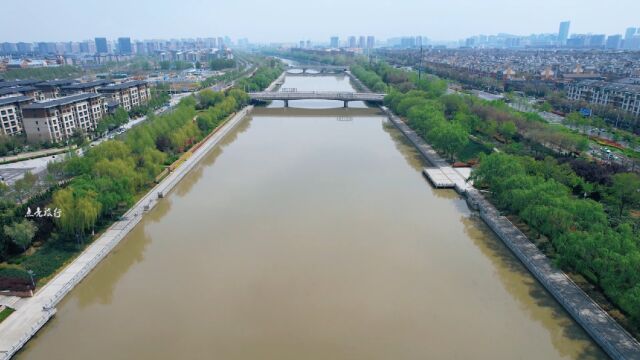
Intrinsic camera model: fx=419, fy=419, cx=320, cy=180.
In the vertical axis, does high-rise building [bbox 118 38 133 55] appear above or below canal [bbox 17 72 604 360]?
above

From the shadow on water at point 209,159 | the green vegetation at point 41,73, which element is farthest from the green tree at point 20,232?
the green vegetation at point 41,73

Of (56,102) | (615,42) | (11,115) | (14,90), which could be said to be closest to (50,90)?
(14,90)

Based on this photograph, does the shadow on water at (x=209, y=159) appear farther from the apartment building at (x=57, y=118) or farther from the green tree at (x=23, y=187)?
the apartment building at (x=57, y=118)

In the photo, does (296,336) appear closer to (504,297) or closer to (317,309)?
(317,309)

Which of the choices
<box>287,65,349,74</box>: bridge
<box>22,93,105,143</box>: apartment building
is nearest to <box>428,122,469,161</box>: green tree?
<box>22,93,105,143</box>: apartment building

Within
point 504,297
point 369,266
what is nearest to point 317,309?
point 369,266

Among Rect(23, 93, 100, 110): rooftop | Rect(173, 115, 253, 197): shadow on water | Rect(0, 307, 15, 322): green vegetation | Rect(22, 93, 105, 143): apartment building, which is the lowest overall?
Rect(173, 115, 253, 197): shadow on water

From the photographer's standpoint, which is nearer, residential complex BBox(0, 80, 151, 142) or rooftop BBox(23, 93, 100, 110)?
rooftop BBox(23, 93, 100, 110)

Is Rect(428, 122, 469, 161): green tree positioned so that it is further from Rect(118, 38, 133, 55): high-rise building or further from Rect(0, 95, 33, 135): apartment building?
Rect(118, 38, 133, 55): high-rise building
